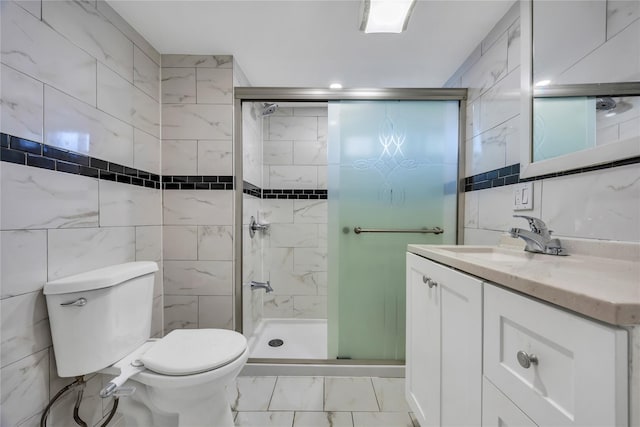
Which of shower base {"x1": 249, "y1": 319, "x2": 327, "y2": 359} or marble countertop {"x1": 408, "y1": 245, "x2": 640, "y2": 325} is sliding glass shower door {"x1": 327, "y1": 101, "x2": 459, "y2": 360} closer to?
shower base {"x1": 249, "y1": 319, "x2": 327, "y2": 359}

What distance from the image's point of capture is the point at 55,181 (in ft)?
3.26

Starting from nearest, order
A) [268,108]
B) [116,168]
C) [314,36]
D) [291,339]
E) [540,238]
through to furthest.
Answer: [540,238] → [116,168] → [314,36] → [291,339] → [268,108]

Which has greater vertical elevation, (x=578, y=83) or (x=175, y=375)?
(x=578, y=83)

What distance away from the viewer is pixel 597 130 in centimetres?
84

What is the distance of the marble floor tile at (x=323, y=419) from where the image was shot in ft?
4.25

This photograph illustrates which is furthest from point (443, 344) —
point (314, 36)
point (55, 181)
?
point (314, 36)

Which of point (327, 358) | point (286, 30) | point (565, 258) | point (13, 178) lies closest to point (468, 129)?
point (565, 258)

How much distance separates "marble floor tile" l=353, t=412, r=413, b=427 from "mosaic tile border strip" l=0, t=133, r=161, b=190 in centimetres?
172

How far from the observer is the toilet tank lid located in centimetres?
94

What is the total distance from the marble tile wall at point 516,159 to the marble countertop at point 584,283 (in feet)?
0.46

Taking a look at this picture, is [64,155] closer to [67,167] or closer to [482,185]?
[67,167]

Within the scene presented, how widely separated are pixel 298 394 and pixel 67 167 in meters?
1.59

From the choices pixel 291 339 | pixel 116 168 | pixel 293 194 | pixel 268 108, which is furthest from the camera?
pixel 293 194

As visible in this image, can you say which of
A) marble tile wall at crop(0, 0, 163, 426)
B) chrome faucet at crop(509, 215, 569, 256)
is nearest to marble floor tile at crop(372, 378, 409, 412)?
chrome faucet at crop(509, 215, 569, 256)
